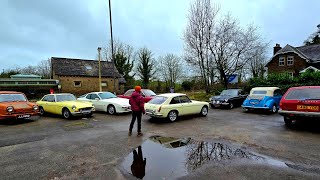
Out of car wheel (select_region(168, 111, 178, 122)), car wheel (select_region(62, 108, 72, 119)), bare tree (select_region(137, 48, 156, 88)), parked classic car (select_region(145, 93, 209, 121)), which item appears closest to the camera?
parked classic car (select_region(145, 93, 209, 121))

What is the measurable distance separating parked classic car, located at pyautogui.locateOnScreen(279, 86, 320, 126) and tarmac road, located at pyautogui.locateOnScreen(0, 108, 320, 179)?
0.68 metres

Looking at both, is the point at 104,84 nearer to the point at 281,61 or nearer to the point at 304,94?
the point at 281,61

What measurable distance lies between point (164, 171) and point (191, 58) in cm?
2263

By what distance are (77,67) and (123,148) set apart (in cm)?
2934

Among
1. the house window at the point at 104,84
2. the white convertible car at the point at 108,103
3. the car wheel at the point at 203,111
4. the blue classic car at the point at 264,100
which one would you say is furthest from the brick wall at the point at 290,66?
the white convertible car at the point at 108,103

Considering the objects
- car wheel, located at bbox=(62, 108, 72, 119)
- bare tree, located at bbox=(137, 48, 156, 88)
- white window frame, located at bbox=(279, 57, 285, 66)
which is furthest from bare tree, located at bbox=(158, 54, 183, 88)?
car wheel, located at bbox=(62, 108, 72, 119)

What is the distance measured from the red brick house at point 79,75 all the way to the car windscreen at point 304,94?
89.5 feet

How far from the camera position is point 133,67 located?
147 feet

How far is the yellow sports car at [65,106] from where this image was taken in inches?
458

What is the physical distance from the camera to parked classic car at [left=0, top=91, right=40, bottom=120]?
10125 mm

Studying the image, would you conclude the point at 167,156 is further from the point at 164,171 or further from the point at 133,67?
the point at 133,67

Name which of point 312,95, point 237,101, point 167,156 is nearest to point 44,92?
point 237,101

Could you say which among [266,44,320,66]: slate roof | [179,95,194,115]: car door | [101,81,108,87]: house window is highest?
[266,44,320,66]: slate roof

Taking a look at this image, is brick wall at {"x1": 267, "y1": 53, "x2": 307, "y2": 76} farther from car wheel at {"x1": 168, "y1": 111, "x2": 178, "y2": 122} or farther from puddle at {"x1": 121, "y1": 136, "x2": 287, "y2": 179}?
puddle at {"x1": 121, "y1": 136, "x2": 287, "y2": 179}
